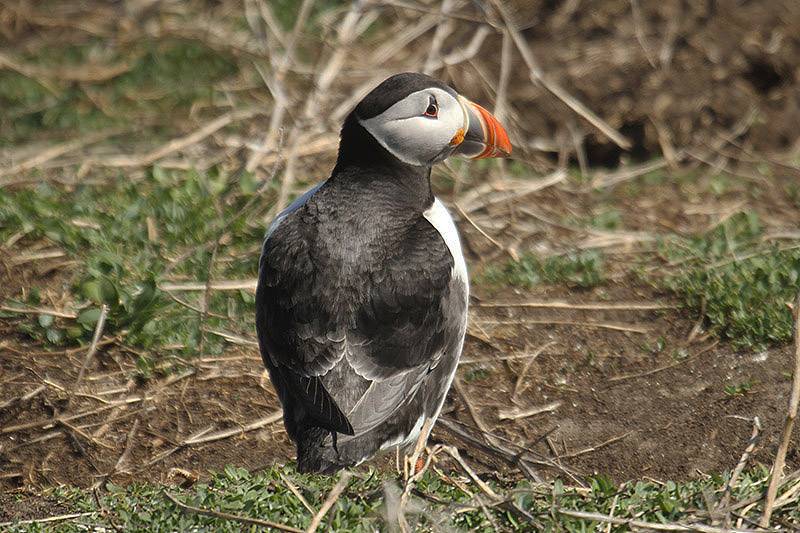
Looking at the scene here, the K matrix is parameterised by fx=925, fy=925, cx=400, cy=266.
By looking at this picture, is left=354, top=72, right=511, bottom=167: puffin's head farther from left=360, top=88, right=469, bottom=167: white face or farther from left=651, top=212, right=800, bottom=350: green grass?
left=651, top=212, right=800, bottom=350: green grass

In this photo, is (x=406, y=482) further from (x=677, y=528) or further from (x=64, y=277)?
(x=64, y=277)

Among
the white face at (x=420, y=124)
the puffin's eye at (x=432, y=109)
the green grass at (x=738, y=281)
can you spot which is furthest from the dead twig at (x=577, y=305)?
the puffin's eye at (x=432, y=109)

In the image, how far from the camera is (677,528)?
99.2 inches

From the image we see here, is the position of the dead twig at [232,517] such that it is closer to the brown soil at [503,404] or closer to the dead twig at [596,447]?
the brown soil at [503,404]

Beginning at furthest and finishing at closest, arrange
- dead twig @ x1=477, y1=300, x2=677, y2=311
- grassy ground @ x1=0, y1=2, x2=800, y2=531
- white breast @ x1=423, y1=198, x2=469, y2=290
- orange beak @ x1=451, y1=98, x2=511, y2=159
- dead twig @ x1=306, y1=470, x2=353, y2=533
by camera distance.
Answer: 1. dead twig @ x1=477, y1=300, x2=677, y2=311
2. orange beak @ x1=451, y1=98, x2=511, y2=159
3. white breast @ x1=423, y1=198, x2=469, y2=290
4. grassy ground @ x1=0, y1=2, x2=800, y2=531
5. dead twig @ x1=306, y1=470, x2=353, y2=533

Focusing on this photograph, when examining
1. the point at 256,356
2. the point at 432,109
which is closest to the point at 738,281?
the point at 432,109

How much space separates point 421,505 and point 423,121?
1.38 metres

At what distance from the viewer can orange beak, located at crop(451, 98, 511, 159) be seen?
11.3ft

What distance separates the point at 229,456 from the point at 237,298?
3.37 ft

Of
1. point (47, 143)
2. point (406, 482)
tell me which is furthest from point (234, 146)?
point (406, 482)

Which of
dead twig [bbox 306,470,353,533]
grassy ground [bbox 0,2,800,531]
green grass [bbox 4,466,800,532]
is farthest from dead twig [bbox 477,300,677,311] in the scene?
dead twig [bbox 306,470,353,533]

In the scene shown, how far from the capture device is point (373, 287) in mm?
3053

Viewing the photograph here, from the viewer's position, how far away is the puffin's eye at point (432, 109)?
3328 mm

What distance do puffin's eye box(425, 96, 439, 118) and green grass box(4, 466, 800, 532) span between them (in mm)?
1284
